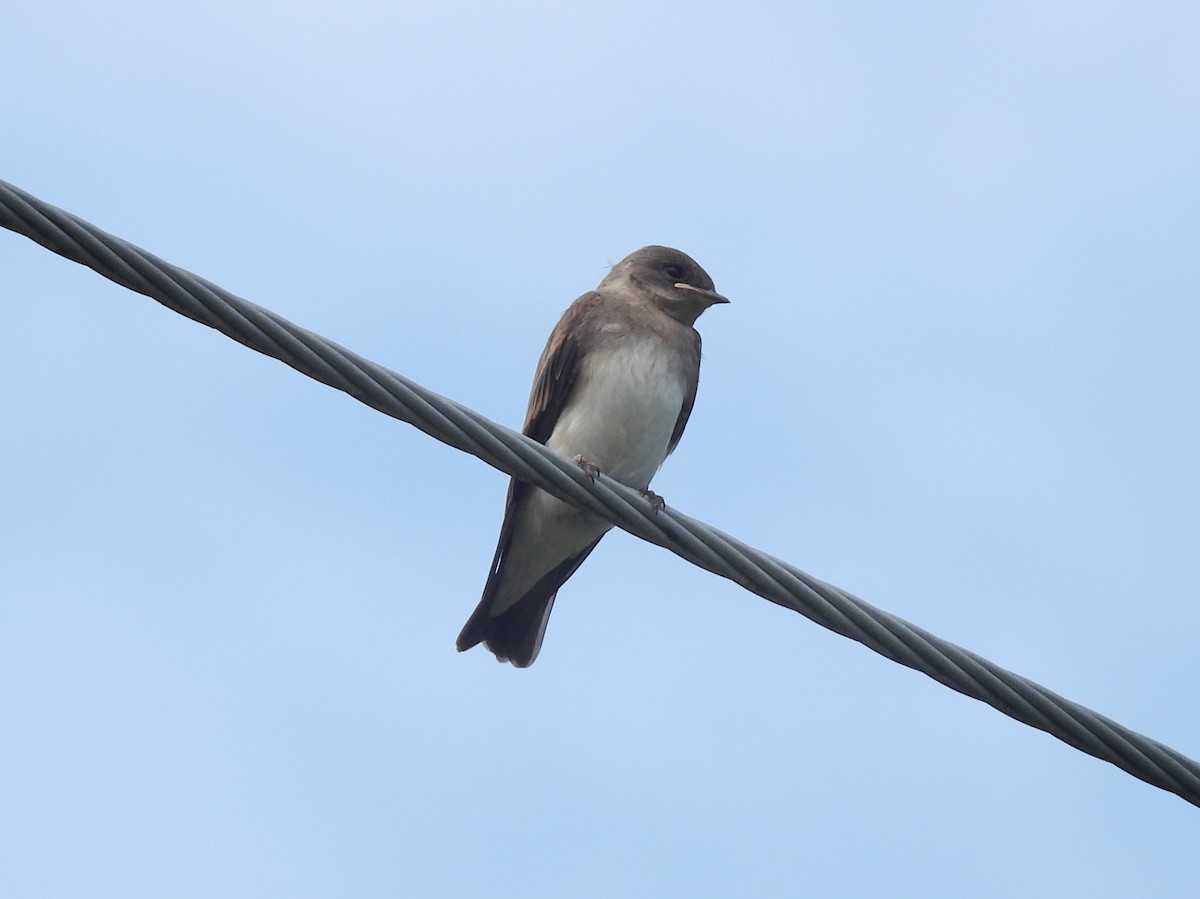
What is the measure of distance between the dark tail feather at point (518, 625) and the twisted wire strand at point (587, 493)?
3373 mm

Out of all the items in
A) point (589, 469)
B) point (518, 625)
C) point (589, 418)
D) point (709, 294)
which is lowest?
point (518, 625)

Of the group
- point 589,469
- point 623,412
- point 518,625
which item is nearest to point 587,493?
point 589,469

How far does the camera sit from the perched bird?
25.3 feet

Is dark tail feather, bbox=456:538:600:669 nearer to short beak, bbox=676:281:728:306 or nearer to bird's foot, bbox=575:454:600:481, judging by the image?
bird's foot, bbox=575:454:600:481

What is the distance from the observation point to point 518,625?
27.2ft

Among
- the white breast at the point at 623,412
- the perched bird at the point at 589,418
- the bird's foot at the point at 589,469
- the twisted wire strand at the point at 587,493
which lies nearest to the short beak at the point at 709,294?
the perched bird at the point at 589,418

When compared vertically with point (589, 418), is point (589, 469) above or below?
below

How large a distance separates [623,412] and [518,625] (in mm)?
1331

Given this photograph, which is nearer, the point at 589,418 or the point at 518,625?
the point at 589,418

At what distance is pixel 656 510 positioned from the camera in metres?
4.83

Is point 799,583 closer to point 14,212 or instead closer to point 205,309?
point 205,309

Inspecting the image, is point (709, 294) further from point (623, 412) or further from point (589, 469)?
point (589, 469)

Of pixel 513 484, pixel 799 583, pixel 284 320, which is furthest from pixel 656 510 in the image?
pixel 513 484

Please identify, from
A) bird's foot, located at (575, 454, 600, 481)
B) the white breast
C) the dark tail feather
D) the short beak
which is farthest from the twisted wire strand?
the short beak
